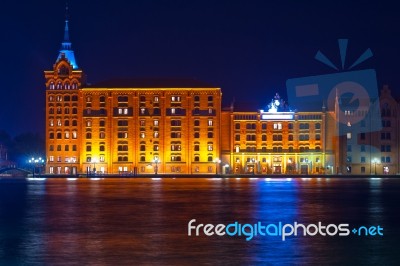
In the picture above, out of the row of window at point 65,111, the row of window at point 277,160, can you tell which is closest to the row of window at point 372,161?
the row of window at point 277,160

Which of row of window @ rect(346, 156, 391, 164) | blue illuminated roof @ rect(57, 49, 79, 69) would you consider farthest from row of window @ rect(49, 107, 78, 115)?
row of window @ rect(346, 156, 391, 164)

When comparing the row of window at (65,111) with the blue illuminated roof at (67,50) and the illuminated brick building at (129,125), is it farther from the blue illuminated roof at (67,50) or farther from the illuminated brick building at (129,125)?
the blue illuminated roof at (67,50)

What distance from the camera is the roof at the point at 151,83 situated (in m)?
150

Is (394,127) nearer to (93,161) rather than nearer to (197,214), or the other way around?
(93,161)

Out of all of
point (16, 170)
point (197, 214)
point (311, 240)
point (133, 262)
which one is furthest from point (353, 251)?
point (16, 170)

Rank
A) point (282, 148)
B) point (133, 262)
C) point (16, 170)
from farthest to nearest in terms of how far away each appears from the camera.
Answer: point (282, 148) < point (16, 170) < point (133, 262)

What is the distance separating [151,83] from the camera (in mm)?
152000

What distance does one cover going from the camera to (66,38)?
161 meters

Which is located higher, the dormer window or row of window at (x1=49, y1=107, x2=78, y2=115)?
the dormer window

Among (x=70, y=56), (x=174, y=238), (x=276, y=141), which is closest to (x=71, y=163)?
(x=70, y=56)

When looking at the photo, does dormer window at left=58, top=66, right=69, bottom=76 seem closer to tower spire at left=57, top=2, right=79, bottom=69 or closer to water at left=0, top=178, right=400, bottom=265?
tower spire at left=57, top=2, right=79, bottom=69

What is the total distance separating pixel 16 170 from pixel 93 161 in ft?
48.0

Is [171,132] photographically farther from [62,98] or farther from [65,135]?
[62,98]

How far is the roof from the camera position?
150 metres
